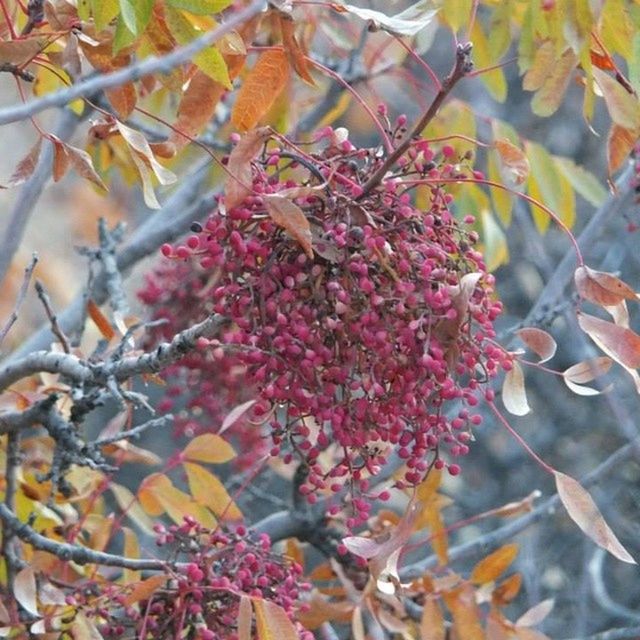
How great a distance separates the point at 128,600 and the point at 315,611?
0.36m

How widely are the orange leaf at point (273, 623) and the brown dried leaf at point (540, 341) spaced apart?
400 mm

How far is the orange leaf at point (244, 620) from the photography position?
4.47 feet

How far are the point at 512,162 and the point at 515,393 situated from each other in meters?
0.25

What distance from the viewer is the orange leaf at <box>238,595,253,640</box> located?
136cm

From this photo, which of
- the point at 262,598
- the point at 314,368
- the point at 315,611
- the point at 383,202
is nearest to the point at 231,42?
the point at 383,202

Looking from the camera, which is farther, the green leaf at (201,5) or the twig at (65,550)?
the twig at (65,550)

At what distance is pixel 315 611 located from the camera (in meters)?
1.76

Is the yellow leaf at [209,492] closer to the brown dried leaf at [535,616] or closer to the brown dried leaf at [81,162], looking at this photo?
the brown dried leaf at [535,616]

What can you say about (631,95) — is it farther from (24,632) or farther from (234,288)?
(24,632)

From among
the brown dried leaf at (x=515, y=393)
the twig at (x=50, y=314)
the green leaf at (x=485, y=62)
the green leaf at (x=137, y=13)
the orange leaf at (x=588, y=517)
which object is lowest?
the twig at (x=50, y=314)

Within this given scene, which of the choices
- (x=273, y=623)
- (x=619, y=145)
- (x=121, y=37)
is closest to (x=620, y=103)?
(x=619, y=145)

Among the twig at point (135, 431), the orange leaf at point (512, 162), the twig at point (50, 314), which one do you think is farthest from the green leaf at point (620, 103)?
the twig at point (50, 314)

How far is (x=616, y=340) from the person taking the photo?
4.39ft

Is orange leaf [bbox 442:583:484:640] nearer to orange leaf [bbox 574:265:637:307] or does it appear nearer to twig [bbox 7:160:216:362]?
orange leaf [bbox 574:265:637:307]
